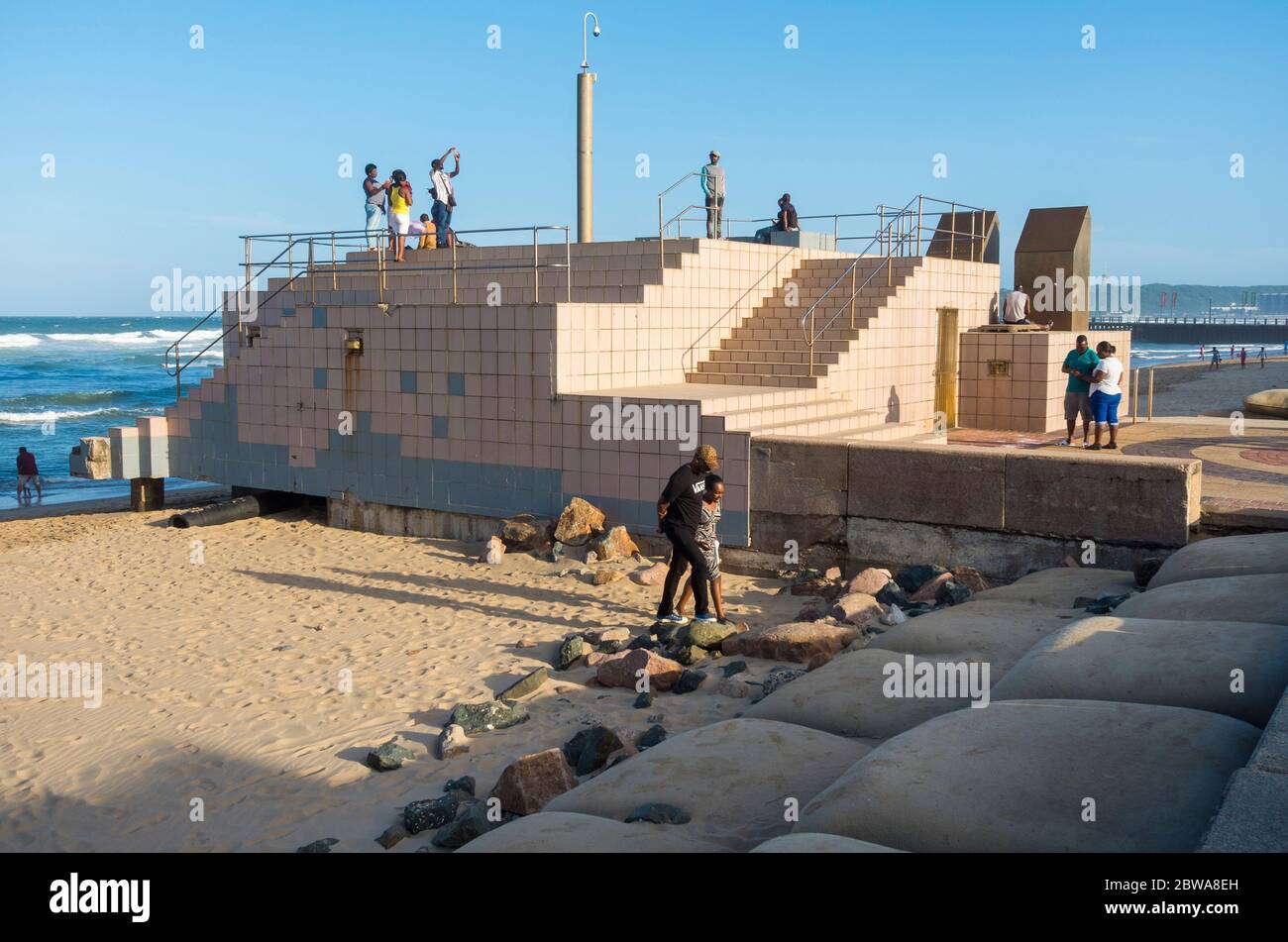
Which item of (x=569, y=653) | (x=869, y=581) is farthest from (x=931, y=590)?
(x=569, y=653)

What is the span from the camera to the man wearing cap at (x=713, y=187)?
64.2 feet

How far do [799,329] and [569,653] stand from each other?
839cm

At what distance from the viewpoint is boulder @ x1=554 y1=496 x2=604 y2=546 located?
1300 centimetres

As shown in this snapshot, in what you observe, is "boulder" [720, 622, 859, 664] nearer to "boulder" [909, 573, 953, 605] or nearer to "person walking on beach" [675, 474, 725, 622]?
"person walking on beach" [675, 474, 725, 622]

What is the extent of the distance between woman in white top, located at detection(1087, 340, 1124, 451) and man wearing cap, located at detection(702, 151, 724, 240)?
7.18 m

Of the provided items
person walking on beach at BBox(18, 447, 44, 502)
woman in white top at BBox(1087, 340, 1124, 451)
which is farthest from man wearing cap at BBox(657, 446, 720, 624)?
person walking on beach at BBox(18, 447, 44, 502)

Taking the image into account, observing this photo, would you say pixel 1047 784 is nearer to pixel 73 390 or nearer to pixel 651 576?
pixel 651 576

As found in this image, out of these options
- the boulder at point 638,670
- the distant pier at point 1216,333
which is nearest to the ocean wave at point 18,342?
the distant pier at point 1216,333

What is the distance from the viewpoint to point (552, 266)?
1619 centimetres

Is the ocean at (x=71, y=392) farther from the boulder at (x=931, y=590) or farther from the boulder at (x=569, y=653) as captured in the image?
the boulder at (x=931, y=590)

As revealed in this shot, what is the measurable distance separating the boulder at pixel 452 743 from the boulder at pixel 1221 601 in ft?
14.1

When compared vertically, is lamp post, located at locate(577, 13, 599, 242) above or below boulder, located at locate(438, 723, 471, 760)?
above
